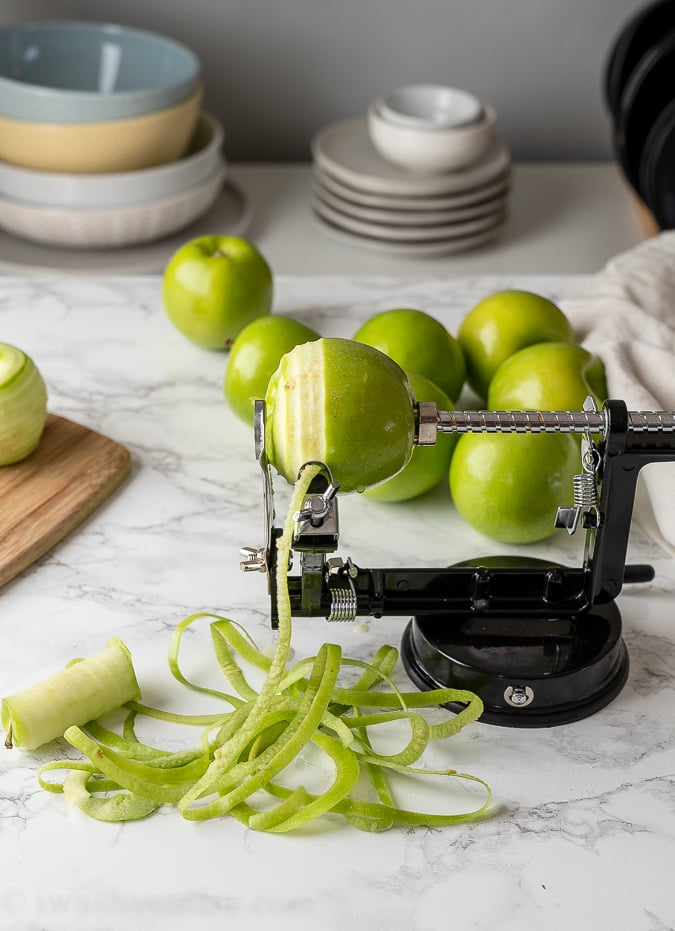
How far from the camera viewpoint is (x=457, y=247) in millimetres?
1946

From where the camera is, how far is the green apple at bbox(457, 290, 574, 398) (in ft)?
3.76

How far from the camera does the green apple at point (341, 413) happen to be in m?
0.74

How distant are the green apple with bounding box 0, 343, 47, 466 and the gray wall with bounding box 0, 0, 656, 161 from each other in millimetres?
1371

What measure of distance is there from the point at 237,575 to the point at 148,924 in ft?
1.17

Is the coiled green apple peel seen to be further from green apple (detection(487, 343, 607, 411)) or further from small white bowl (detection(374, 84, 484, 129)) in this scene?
small white bowl (detection(374, 84, 484, 129))

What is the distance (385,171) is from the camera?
1900 millimetres

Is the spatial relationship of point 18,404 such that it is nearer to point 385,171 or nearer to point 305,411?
point 305,411

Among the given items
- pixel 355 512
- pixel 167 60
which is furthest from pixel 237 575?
pixel 167 60

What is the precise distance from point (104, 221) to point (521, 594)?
112 cm

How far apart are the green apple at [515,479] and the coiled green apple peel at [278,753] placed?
0.20 metres

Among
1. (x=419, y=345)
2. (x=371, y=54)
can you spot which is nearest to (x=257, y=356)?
(x=419, y=345)

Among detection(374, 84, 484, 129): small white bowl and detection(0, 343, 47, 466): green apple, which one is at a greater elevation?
detection(374, 84, 484, 129): small white bowl

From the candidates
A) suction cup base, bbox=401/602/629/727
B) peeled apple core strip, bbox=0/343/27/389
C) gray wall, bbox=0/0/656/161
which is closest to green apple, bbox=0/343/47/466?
peeled apple core strip, bbox=0/343/27/389

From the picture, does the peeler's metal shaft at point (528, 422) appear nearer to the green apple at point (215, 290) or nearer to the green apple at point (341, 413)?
the green apple at point (341, 413)
